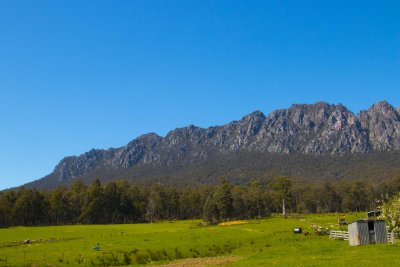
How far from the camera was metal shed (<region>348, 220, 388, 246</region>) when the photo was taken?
50.8 metres

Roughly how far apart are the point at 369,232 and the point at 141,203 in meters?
135

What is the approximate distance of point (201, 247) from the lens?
202 ft

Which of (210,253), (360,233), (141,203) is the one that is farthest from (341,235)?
(141,203)

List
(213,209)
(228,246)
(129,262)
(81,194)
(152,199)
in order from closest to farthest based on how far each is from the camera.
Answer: (129,262), (228,246), (213,209), (81,194), (152,199)

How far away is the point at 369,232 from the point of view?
51.1 m

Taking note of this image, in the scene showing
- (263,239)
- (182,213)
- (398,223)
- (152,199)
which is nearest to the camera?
(398,223)

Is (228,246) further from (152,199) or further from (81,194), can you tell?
(152,199)

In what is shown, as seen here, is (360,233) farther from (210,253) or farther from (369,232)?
(210,253)

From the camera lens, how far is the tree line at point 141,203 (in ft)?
482

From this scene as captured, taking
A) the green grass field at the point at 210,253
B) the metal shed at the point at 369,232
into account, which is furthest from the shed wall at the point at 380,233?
the green grass field at the point at 210,253

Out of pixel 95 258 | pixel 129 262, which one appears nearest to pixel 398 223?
pixel 129 262

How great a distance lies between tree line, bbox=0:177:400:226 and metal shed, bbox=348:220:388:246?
90340 mm

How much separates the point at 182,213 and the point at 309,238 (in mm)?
136184


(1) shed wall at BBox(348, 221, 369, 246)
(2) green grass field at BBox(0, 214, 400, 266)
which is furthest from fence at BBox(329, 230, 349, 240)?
(1) shed wall at BBox(348, 221, 369, 246)
